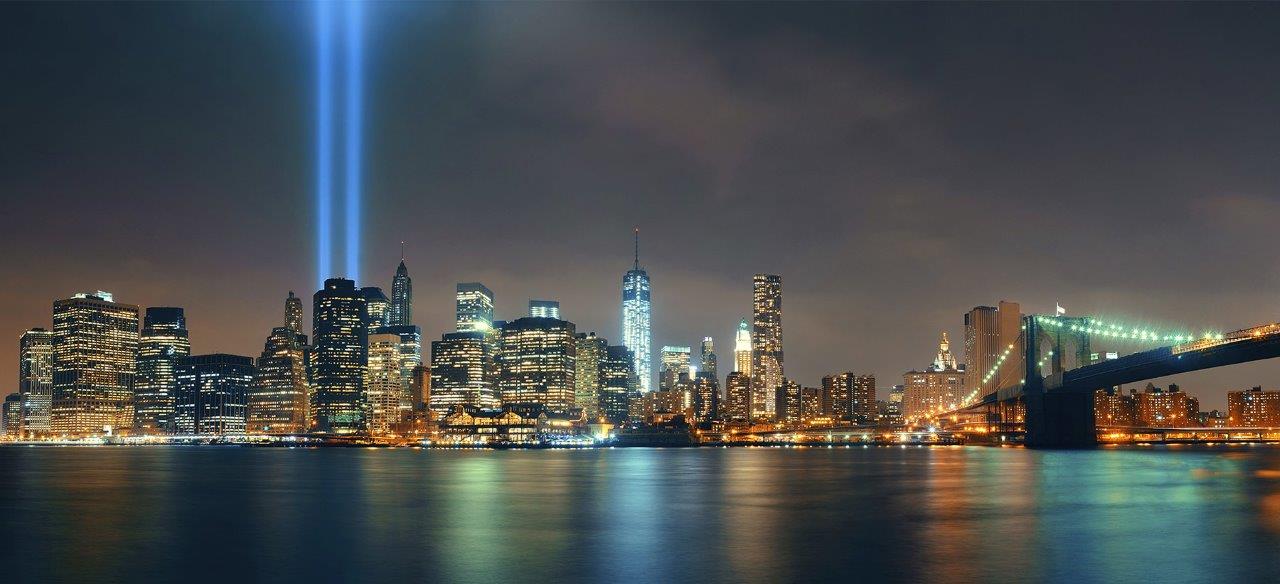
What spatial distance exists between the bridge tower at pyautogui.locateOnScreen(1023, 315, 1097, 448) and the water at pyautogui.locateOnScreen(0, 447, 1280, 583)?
57378 mm

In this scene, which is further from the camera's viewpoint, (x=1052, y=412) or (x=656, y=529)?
(x=1052, y=412)

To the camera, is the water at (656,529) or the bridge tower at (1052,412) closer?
the water at (656,529)

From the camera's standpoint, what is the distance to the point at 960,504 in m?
57.8

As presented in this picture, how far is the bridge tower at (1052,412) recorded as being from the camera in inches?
5536

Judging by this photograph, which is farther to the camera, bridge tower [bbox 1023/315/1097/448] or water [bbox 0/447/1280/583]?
bridge tower [bbox 1023/315/1097/448]

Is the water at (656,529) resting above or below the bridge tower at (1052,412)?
below

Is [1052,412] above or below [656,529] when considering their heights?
above

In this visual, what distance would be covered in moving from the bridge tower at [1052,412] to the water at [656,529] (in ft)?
188

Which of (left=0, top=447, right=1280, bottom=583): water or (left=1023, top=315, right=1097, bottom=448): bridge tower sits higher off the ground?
(left=1023, top=315, right=1097, bottom=448): bridge tower

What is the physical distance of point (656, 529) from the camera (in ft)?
153

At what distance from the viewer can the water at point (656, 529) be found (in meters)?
35.2

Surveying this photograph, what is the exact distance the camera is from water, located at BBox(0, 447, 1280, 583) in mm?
35250

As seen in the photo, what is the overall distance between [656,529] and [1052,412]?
108732 mm

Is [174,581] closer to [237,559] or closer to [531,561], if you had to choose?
[237,559]
